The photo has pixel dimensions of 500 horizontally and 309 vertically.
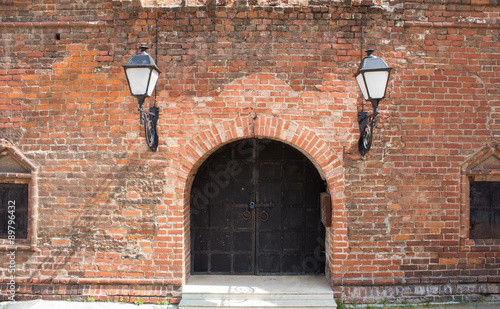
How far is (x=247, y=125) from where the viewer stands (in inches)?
157

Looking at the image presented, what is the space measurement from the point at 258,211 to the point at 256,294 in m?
1.11

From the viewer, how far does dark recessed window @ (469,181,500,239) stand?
4.15 meters

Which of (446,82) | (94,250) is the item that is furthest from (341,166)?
(94,250)

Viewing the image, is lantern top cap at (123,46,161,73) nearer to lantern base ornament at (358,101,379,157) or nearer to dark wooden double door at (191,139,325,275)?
dark wooden double door at (191,139,325,275)

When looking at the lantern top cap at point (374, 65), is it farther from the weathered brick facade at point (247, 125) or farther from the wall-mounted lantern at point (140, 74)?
the wall-mounted lantern at point (140, 74)

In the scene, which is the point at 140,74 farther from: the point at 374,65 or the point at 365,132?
the point at 365,132

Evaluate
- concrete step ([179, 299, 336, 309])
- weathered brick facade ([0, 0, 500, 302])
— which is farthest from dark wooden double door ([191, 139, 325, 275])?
concrete step ([179, 299, 336, 309])

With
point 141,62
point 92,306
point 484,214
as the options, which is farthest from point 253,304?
point 484,214

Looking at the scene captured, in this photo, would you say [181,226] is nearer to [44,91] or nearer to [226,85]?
[226,85]

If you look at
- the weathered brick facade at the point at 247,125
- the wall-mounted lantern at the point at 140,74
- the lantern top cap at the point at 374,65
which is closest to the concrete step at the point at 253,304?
the weathered brick facade at the point at 247,125

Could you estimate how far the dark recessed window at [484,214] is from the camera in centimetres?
415

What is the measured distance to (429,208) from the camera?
407cm

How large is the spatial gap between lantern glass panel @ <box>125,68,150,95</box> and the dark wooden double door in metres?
1.60

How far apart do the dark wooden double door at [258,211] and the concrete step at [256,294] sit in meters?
0.34
